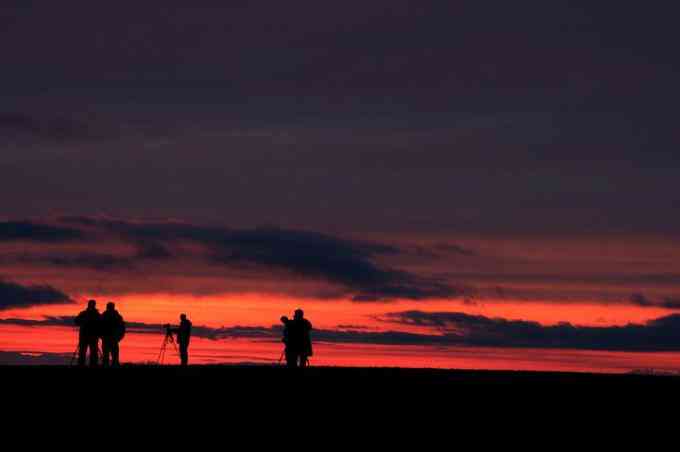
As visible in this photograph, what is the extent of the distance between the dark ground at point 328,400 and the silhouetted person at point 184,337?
286 cm

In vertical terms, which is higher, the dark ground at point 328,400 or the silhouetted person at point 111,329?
the silhouetted person at point 111,329

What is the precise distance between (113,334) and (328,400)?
13090mm

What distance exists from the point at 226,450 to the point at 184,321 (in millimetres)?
23126

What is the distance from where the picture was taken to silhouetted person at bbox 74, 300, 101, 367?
4072 cm

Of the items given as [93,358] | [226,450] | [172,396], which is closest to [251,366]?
[93,358]

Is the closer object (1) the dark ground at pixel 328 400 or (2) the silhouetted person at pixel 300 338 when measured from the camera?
(1) the dark ground at pixel 328 400

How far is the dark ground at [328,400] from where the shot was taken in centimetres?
2477

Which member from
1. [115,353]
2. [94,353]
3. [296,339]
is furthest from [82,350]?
[296,339]

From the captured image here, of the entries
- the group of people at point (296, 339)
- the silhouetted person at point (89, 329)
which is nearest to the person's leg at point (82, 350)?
the silhouetted person at point (89, 329)

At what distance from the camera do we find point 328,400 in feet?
96.4

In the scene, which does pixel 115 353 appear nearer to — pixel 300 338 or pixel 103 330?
pixel 103 330

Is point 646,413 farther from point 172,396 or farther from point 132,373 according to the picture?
point 132,373

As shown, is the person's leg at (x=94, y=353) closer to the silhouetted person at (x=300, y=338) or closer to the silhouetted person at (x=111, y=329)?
the silhouetted person at (x=111, y=329)

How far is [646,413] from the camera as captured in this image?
90.3 ft
